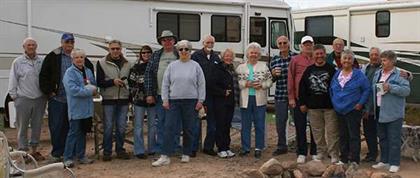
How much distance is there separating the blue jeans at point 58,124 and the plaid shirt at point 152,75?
1008mm

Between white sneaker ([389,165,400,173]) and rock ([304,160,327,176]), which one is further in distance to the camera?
white sneaker ([389,165,400,173])

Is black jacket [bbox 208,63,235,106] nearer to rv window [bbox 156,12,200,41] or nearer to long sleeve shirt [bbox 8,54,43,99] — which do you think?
long sleeve shirt [bbox 8,54,43,99]

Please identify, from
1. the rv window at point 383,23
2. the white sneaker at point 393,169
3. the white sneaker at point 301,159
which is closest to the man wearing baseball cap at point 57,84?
the white sneaker at point 301,159

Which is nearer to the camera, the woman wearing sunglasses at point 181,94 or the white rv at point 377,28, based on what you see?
the woman wearing sunglasses at point 181,94

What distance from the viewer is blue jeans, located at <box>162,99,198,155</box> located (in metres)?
6.97

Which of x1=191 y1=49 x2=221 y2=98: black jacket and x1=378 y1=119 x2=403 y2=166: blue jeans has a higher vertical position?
x1=191 y1=49 x2=221 y2=98: black jacket

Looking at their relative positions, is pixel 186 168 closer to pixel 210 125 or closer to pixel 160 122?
pixel 160 122

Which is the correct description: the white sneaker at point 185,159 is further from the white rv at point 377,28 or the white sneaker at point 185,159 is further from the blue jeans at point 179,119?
the white rv at point 377,28

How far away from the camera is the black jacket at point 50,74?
6.99 meters

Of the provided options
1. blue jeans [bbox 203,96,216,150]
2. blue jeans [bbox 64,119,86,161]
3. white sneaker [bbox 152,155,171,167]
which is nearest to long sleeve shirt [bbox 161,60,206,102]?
blue jeans [bbox 203,96,216,150]

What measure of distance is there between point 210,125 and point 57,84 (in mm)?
1958

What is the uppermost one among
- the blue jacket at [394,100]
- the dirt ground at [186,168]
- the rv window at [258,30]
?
the rv window at [258,30]

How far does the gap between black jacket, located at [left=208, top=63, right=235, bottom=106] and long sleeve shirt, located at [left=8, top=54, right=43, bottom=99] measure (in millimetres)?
2102

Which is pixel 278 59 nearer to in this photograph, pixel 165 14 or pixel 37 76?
pixel 37 76
